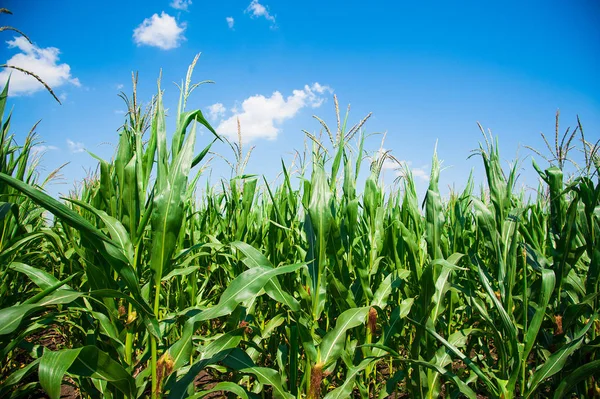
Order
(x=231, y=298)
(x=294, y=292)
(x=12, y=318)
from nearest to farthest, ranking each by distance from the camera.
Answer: (x=12, y=318)
(x=231, y=298)
(x=294, y=292)

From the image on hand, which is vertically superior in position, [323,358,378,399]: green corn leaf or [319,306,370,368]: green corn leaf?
[319,306,370,368]: green corn leaf

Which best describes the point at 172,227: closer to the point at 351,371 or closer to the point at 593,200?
the point at 351,371

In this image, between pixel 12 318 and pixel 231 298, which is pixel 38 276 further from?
pixel 231 298

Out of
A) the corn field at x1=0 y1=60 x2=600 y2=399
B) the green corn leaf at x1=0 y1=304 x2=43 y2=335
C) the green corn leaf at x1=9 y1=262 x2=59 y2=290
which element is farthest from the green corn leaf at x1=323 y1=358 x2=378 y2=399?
the green corn leaf at x1=9 y1=262 x2=59 y2=290

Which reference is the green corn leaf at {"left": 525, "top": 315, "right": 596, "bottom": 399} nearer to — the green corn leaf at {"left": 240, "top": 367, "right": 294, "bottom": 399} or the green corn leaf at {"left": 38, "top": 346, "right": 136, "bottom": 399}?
the green corn leaf at {"left": 240, "top": 367, "right": 294, "bottom": 399}

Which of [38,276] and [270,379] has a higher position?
[38,276]

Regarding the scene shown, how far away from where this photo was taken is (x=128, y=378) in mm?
1357

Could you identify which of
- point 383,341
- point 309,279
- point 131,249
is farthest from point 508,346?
point 131,249

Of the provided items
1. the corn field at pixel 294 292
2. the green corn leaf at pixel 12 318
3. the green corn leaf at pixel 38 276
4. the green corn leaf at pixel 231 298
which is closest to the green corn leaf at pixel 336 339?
the corn field at pixel 294 292

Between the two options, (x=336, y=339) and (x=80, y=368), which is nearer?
(x=80, y=368)

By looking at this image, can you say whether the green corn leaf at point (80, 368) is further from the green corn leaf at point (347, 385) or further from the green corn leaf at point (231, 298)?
the green corn leaf at point (347, 385)

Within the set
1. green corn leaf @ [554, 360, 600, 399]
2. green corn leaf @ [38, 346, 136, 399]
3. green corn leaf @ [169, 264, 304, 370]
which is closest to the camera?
green corn leaf @ [38, 346, 136, 399]

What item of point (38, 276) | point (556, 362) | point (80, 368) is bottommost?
point (80, 368)

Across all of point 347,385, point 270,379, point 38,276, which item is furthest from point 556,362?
point 38,276
